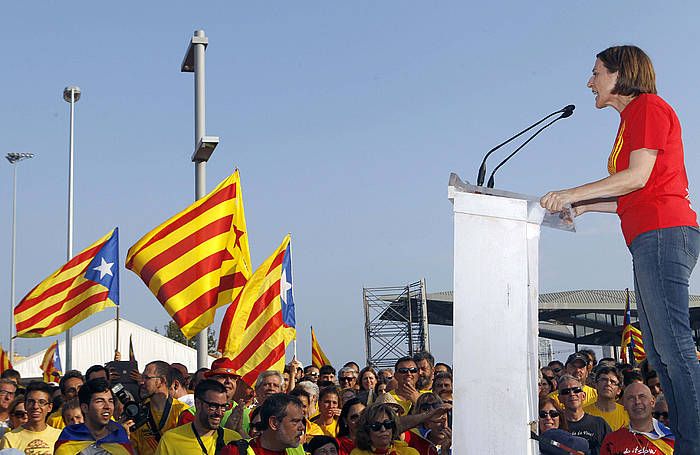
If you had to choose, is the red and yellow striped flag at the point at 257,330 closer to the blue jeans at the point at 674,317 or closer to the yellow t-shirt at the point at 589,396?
the yellow t-shirt at the point at 589,396

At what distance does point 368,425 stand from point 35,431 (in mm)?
3100

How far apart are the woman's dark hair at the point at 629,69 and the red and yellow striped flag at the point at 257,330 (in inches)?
250

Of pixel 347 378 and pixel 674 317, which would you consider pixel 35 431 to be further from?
pixel 674 317

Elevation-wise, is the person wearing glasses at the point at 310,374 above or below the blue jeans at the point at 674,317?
below

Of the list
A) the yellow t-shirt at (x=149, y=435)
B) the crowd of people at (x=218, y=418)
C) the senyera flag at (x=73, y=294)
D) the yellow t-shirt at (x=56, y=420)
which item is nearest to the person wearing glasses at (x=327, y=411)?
the crowd of people at (x=218, y=418)

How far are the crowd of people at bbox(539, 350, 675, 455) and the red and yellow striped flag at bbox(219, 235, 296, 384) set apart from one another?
9.07 feet

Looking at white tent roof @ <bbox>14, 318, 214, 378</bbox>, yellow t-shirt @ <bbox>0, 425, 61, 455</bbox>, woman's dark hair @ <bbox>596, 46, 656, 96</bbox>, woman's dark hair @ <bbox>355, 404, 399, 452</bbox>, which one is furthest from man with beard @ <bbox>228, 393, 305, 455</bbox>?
white tent roof @ <bbox>14, 318, 214, 378</bbox>

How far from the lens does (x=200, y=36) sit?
36.0ft

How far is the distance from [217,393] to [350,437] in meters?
1.59

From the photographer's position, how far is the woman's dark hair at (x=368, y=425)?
6746 mm

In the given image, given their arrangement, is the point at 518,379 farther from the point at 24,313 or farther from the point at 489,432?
the point at 24,313

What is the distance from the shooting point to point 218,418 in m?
6.54

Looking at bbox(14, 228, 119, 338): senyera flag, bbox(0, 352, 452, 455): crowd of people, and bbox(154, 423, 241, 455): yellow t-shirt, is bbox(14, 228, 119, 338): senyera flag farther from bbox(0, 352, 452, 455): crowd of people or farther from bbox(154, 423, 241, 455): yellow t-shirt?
bbox(154, 423, 241, 455): yellow t-shirt

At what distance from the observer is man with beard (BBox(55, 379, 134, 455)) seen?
6.53 m
